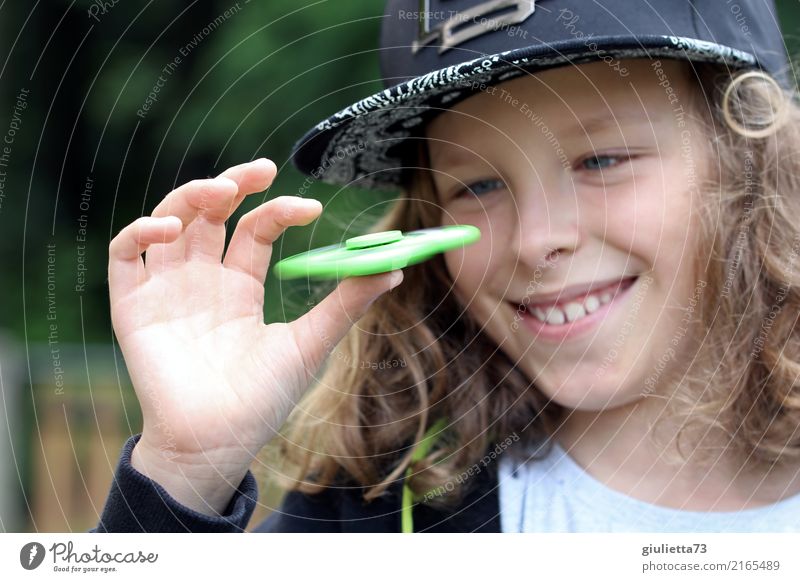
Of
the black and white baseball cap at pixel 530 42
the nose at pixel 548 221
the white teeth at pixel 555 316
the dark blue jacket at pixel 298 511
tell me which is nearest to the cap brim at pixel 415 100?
the black and white baseball cap at pixel 530 42

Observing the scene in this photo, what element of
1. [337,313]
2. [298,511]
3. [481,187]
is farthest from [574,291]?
[298,511]

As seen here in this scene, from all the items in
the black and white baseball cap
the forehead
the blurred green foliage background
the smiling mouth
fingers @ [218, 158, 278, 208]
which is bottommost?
the smiling mouth

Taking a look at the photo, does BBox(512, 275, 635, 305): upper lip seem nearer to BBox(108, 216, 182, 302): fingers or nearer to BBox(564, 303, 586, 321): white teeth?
BBox(564, 303, 586, 321): white teeth

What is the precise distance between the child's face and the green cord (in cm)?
13

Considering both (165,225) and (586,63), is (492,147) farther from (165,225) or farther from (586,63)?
(165,225)

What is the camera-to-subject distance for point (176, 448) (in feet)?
2.10

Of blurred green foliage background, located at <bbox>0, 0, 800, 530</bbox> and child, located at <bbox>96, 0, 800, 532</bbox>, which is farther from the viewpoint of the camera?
blurred green foliage background, located at <bbox>0, 0, 800, 530</bbox>

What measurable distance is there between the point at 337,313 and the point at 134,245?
0.52 feet

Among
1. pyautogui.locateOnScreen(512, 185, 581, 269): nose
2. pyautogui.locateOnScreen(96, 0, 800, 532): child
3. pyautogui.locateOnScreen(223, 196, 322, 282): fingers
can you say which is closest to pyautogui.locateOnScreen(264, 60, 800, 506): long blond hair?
pyautogui.locateOnScreen(96, 0, 800, 532): child

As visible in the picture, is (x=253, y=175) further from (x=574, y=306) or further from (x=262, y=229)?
(x=574, y=306)

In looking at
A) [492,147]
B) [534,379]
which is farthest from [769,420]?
[492,147]

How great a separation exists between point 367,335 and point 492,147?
0.86 ft

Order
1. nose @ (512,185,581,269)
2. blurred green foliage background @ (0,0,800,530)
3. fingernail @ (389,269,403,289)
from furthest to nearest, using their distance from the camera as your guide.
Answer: blurred green foliage background @ (0,0,800,530) → nose @ (512,185,581,269) → fingernail @ (389,269,403,289)

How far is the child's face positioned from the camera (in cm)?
71
